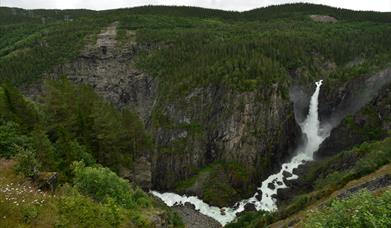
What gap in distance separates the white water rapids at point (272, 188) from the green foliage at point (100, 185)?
142 ft

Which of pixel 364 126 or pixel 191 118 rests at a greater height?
pixel 364 126

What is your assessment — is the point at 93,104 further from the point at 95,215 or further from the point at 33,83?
the point at 33,83

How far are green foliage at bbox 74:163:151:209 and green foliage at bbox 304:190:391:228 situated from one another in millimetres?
25967

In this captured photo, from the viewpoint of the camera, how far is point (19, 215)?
1204 inches

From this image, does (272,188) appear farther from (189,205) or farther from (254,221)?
(254,221)

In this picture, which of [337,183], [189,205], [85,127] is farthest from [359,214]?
[189,205]

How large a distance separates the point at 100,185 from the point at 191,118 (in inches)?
2845

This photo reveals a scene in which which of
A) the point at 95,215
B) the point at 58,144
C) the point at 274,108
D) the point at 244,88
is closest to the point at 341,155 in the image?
the point at 274,108

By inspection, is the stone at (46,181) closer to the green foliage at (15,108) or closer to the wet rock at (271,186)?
the green foliage at (15,108)

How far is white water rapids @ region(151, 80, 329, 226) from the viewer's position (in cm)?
9575

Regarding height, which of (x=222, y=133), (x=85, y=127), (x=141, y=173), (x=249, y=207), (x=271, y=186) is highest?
(x=85, y=127)

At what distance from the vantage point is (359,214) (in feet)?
76.6

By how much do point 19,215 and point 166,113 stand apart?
9541 centimetres

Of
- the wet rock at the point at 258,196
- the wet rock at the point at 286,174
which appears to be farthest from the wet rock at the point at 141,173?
the wet rock at the point at 286,174
